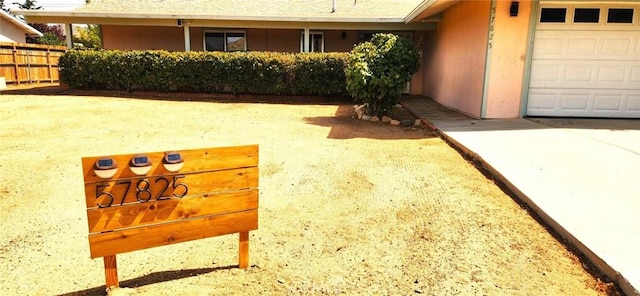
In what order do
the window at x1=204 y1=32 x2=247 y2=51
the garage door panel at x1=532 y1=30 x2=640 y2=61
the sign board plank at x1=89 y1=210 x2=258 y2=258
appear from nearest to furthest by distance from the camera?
the sign board plank at x1=89 y1=210 x2=258 y2=258, the garage door panel at x1=532 y1=30 x2=640 y2=61, the window at x1=204 y1=32 x2=247 y2=51

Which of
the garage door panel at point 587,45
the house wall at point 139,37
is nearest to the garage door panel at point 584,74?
the garage door panel at point 587,45

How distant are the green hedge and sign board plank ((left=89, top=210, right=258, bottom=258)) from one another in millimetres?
10933

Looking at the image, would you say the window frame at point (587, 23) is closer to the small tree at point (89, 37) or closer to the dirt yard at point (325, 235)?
the dirt yard at point (325, 235)

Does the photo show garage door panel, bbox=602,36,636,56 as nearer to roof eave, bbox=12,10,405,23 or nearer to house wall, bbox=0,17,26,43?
roof eave, bbox=12,10,405,23

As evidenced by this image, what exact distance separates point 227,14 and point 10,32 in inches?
662

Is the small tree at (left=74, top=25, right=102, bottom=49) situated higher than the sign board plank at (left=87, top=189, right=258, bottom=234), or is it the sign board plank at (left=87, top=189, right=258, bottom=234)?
the small tree at (left=74, top=25, right=102, bottom=49)

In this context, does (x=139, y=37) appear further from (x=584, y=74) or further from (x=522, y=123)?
(x=584, y=74)

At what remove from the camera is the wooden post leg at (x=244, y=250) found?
9.93ft

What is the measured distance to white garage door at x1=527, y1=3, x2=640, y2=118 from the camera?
845cm

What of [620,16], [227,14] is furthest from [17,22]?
[620,16]

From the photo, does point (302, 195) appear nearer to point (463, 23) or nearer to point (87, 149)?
point (87, 149)

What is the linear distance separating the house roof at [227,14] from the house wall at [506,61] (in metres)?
6.23

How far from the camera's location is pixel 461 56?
35.6 feet

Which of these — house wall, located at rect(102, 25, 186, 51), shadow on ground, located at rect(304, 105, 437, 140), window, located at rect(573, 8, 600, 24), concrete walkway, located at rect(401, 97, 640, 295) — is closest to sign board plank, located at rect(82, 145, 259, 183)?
concrete walkway, located at rect(401, 97, 640, 295)
